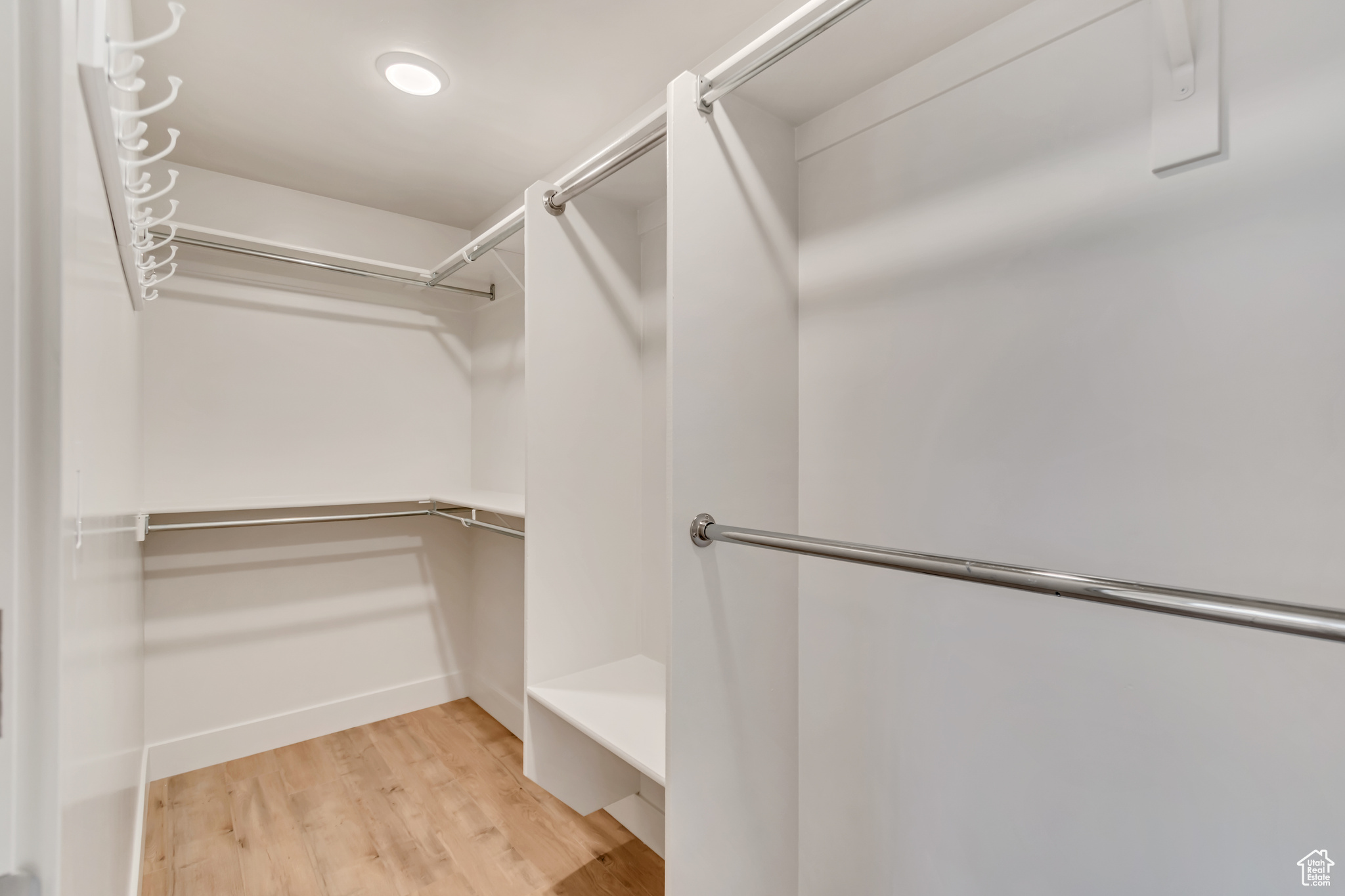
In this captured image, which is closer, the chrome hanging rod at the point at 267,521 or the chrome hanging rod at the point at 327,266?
the chrome hanging rod at the point at 267,521

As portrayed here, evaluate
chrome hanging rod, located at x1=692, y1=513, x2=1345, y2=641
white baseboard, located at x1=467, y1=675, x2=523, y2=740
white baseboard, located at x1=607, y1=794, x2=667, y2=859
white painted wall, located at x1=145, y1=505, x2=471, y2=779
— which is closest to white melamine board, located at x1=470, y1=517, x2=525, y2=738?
white baseboard, located at x1=467, y1=675, x2=523, y2=740

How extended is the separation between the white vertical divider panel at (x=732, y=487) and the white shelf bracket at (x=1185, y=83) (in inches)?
27.6

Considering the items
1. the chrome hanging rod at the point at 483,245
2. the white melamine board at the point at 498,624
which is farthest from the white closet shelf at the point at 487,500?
the chrome hanging rod at the point at 483,245

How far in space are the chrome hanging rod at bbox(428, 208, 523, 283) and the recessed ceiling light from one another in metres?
0.41

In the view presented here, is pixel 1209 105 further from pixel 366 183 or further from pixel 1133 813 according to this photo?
pixel 366 183

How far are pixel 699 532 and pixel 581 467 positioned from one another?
63 centimetres

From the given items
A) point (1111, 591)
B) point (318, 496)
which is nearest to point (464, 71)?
point (318, 496)

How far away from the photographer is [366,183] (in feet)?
8.00

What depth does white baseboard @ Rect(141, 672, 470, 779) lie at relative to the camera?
2.26m

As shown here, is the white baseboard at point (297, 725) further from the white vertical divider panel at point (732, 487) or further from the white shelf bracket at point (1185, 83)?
the white shelf bracket at point (1185, 83)

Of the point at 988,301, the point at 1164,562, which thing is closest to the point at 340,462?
the point at 988,301

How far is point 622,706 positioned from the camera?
1.55 meters

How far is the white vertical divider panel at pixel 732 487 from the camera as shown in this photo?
119 centimetres

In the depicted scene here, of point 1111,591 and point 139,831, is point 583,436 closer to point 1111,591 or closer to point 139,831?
point 1111,591
